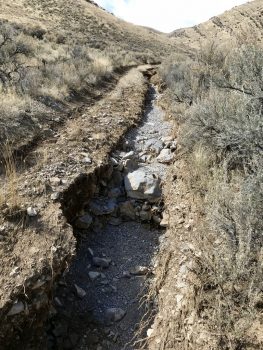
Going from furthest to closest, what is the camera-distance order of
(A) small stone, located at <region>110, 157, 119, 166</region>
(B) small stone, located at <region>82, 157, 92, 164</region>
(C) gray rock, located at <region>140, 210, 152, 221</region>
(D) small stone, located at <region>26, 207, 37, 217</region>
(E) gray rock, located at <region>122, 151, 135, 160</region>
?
(E) gray rock, located at <region>122, 151, 135, 160</region> < (A) small stone, located at <region>110, 157, 119, 166</region> < (B) small stone, located at <region>82, 157, 92, 164</region> < (C) gray rock, located at <region>140, 210, 152, 221</region> < (D) small stone, located at <region>26, 207, 37, 217</region>

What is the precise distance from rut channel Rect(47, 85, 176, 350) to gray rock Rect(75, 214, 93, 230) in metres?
0.01

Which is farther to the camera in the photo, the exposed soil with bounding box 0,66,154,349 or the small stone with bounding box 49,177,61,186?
the small stone with bounding box 49,177,61,186

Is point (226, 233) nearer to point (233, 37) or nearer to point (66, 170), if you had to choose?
point (66, 170)

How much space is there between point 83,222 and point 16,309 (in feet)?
6.73

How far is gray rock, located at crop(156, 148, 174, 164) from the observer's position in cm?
697

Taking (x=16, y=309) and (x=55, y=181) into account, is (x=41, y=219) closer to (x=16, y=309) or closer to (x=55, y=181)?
(x=55, y=181)

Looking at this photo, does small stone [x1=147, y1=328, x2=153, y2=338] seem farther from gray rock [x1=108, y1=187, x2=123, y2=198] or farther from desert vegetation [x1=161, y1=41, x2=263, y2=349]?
gray rock [x1=108, y1=187, x2=123, y2=198]

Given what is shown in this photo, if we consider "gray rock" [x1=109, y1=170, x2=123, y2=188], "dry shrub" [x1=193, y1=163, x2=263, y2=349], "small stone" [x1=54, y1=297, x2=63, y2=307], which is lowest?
"small stone" [x1=54, y1=297, x2=63, y2=307]

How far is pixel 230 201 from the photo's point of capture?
3.80m

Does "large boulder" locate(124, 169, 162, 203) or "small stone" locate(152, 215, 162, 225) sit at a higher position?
"large boulder" locate(124, 169, 162, 203)

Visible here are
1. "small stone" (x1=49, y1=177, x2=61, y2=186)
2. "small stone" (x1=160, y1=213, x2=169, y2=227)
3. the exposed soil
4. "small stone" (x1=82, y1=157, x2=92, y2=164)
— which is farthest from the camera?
"small stone" (x1=82, y1=157, x2=92, y2=164)

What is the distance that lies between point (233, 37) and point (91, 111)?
12.6 feet

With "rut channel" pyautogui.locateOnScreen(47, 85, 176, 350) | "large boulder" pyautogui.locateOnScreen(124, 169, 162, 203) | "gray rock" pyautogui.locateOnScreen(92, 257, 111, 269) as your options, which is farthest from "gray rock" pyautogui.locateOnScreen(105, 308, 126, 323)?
"large boulder" pyautogui.locateOnScreen(124, 169, 162, 203)

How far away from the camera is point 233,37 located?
653cm
